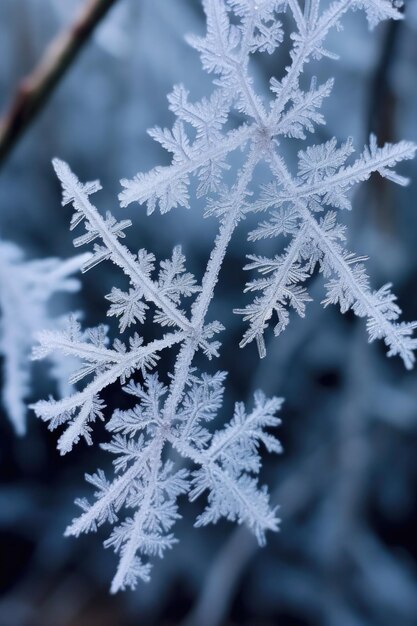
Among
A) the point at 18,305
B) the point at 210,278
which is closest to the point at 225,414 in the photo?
the point at 18,305

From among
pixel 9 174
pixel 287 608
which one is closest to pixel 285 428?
pixel 287 608

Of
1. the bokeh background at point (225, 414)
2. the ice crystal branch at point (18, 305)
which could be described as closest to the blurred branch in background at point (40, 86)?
the ice crystal branch at point (18, 305)

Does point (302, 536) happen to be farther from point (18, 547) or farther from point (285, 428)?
point (18, 547)

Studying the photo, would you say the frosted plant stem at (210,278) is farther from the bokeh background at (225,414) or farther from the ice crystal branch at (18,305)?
the bokeh background at (225,414)

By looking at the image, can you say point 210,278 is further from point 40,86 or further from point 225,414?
point 225,414

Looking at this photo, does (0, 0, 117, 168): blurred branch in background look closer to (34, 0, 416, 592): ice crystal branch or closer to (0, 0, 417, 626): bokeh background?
(34, 0, 416, 592): ice crystal branch
